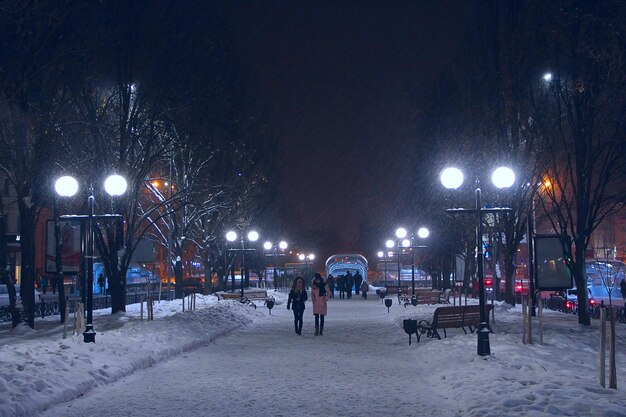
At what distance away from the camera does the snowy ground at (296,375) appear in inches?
388

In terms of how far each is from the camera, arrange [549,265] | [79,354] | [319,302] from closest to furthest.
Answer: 1. [79,354]
2. [549,265]
3. [319,302]

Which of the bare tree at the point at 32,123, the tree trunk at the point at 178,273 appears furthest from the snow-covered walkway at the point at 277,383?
the tree trunk at the point at 178,273

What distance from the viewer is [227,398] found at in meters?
10.8

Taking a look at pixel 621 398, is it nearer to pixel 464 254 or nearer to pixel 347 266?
pixel 464 254

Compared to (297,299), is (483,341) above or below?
below

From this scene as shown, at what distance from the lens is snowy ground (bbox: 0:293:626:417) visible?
32.3 ft

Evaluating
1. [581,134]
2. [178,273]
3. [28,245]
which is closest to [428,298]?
[178,273]

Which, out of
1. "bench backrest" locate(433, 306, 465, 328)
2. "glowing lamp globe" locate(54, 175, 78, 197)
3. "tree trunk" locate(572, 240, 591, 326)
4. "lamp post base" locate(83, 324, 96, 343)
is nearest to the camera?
"lamp post base" locate(83, 324, 96, 343)

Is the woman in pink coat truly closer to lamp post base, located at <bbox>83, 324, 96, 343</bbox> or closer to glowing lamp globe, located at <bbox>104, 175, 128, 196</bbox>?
glowing lamp globe, located at <bbox>104, 175, 128, 196</bbox>

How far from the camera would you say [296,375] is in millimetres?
13188

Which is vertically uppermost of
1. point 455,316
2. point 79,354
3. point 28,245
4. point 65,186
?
point 65,186

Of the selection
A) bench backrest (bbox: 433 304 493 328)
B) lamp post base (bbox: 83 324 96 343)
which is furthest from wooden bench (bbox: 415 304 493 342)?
lamp post base (bbox: 83 324 96 343)

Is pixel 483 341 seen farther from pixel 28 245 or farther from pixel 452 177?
pixel 28 245

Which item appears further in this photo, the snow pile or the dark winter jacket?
the dark winter jacket
